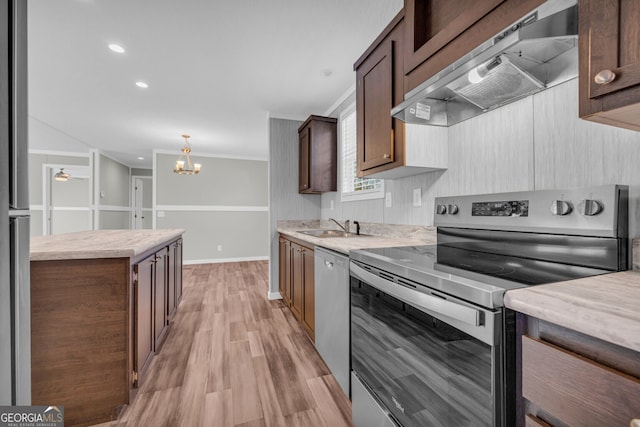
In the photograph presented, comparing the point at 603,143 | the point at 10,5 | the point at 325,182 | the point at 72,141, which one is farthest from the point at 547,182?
the point at 72,141

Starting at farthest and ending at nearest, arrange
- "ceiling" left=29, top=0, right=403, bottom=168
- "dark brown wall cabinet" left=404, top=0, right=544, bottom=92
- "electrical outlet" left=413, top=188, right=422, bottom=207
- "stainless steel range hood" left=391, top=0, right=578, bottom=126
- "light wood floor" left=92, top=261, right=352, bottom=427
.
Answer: "electrical outlet" left=413, top=188, right=422, bottom=207 → "ceiling" left=29, top=0, right=403, bottom=168 → "light wood floor" left=92, top=261, right=352, bottom=427 → "dark brown wall cabinet" left=404, top=0, right=544, bottom=92 → "stainless steel range hood" left=391, top=0, right=578, bottom=126

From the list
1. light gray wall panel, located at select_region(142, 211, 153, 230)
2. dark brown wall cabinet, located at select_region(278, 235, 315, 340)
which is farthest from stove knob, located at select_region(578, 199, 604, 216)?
light gray wall panel, located at select_region(142, 211, 153, 230)

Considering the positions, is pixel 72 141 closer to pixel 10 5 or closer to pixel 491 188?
pixel 10 5

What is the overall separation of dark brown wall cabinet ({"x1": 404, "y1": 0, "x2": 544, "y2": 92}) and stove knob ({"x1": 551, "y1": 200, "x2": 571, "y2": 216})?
0.65 m

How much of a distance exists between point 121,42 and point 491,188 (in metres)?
2.84

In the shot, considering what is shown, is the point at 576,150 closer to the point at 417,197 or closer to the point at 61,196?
the point at 417,197

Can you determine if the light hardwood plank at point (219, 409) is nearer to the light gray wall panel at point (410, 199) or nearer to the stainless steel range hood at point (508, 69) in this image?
the light gray wall panel at point (410, 199)

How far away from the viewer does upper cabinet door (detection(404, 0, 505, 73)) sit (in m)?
1.03

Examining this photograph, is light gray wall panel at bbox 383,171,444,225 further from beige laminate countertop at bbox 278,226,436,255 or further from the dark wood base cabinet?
the dark wood base cabinet

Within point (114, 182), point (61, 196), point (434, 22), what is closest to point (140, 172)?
point (114, 182)

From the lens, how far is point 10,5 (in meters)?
0.83

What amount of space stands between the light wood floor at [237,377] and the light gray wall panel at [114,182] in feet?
15.8

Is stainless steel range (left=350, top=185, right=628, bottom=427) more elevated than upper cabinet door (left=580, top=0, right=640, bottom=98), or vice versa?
upper cabinet door (left=580, top=0, right=640, bottom=98)

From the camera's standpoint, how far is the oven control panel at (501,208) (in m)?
1.14
